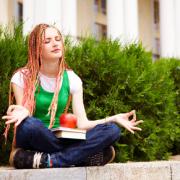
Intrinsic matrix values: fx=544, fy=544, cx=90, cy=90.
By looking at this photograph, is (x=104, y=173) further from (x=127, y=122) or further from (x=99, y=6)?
(x=99, y=6)

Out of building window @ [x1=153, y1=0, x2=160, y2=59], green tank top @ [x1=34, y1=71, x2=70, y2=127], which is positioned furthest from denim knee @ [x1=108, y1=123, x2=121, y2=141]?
building window @ [x1=153, y1=0, x2=160, y2=59]

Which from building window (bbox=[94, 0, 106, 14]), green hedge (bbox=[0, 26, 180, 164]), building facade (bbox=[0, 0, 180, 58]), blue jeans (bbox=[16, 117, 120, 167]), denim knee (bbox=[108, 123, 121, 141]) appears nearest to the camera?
blue jeans (bbox=[16, 117, 120, 167])

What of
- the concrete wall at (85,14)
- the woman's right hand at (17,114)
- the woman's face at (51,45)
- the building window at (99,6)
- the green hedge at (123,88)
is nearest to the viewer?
the woman's right hand at (17,114)

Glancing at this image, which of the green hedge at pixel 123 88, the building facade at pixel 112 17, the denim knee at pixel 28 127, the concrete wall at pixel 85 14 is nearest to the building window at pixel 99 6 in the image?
the building facade at pixel 112 17

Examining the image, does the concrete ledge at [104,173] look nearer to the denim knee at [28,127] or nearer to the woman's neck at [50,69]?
the denim knee at [28,127]

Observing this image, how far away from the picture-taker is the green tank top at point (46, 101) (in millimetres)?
4379

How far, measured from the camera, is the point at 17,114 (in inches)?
156

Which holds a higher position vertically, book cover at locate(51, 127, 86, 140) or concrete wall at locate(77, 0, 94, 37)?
concrete wall at locate(77, 0, 94, 37)

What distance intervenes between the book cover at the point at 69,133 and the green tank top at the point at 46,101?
0.25m

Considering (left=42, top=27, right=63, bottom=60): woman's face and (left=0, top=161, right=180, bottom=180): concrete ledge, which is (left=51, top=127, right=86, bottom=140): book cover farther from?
(left=42, top=27, right=63, bottom=60): woman's face

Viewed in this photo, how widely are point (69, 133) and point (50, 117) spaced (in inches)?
13.2

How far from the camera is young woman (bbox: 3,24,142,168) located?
4.16 meters

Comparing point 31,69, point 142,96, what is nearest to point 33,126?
point 31,69

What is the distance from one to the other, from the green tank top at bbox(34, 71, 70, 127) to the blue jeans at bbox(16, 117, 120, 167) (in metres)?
0.23
